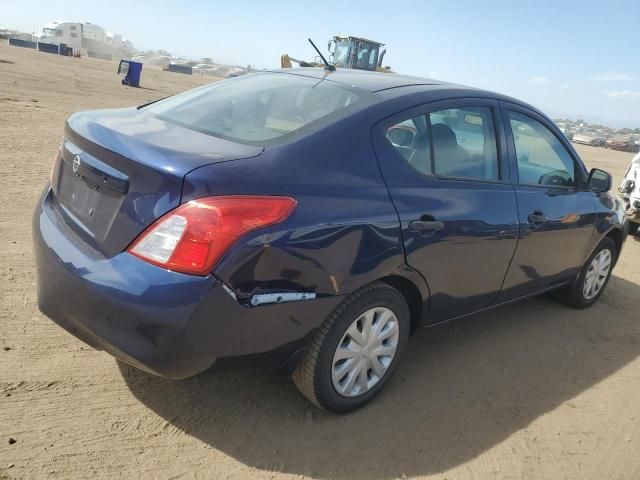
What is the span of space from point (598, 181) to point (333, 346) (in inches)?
115

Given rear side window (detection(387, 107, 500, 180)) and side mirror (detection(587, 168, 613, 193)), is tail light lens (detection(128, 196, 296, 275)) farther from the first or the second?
side mirror (detection(587, 168, 613, 193))

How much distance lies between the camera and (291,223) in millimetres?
2297

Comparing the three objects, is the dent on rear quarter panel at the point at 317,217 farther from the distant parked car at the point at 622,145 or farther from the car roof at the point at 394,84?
the distant parked car at the point at 622,145

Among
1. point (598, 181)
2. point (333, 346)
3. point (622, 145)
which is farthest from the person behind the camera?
point (622, 145)

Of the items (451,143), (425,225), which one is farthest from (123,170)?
(451,143)

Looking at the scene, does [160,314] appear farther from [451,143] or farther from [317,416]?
[451,143]

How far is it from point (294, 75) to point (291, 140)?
3.35 ft

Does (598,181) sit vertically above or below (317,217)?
above

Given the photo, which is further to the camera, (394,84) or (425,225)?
(394,84)

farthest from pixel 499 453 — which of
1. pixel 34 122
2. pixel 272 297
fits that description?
pixel 34 122

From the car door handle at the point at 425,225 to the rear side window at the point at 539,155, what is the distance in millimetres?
1049

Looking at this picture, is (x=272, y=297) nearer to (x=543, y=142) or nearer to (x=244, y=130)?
(x=244, y=130)

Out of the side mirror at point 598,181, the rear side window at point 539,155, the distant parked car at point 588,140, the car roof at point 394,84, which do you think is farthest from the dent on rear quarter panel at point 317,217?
the distant parked car at point 588,140

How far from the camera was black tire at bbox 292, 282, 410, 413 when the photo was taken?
2.58 meters
